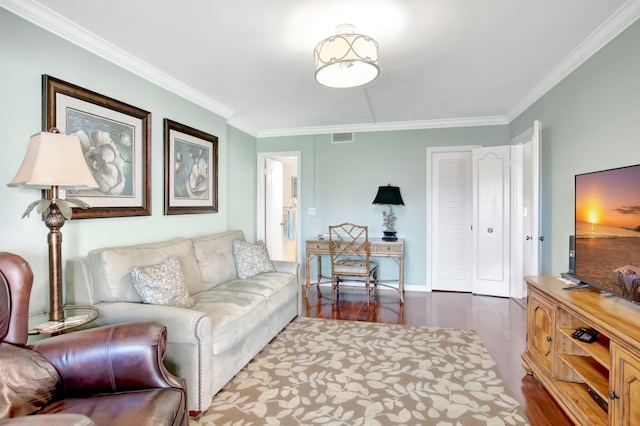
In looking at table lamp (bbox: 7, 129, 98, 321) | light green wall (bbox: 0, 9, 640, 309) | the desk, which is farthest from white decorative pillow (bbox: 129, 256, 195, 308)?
the desk

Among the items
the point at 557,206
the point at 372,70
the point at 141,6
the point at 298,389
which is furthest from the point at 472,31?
the point at 298,389

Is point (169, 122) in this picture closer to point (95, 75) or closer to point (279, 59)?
point (95, 75)

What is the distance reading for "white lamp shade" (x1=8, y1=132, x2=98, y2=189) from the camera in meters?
1.57

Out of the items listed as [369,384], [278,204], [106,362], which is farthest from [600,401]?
[278,204]

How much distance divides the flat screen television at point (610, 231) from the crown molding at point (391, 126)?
2448mm

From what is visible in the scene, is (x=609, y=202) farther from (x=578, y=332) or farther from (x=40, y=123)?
(x=40, y=123)

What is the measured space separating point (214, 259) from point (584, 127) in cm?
325

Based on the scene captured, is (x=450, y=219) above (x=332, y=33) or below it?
below

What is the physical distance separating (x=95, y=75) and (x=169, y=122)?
0.73 meters

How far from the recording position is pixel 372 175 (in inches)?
186

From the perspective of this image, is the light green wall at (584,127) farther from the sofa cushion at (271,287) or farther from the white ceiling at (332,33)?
the sofa cushion at (271,287)

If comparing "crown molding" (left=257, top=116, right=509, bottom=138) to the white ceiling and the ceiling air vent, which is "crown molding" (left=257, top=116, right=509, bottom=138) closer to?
the ceiling air vent

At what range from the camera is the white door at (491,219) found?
411cm

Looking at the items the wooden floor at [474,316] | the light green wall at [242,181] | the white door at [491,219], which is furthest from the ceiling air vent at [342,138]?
the wooden floor at [474,316]
